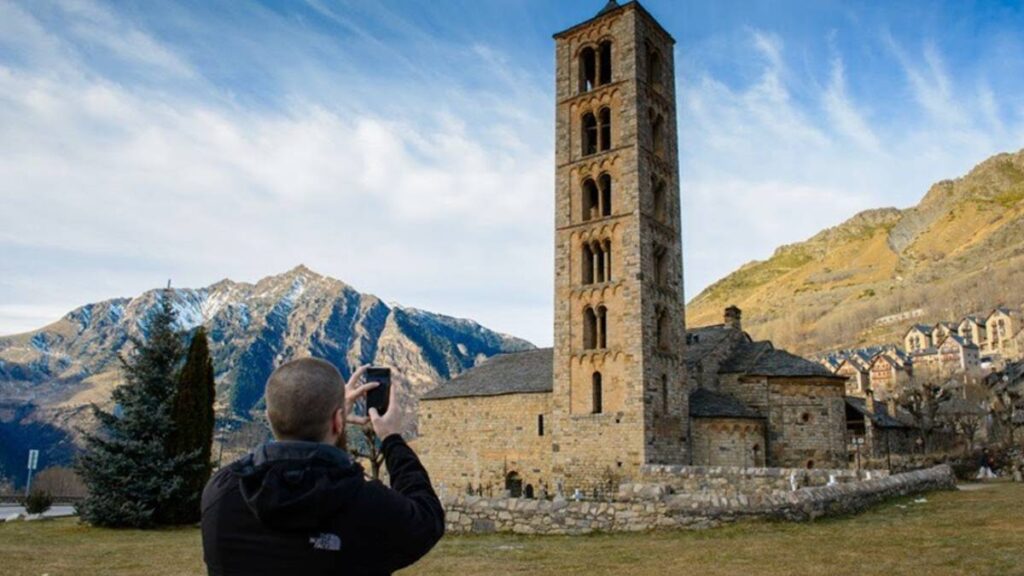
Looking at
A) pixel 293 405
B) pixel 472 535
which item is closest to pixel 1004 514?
pixel 472 535

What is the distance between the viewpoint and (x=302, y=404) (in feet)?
9.89

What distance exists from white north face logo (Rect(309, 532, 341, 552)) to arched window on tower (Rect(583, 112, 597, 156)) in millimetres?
33767

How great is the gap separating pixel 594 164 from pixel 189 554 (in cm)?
2483

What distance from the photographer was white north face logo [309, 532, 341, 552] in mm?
2789

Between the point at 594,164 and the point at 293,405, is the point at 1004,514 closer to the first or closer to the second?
the point at 293,405

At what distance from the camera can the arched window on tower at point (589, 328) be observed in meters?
33.3

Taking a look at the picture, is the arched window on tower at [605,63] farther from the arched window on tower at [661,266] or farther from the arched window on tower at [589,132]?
the arched window on tower at [661,266]

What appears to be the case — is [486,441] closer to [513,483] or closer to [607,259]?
[513,483]

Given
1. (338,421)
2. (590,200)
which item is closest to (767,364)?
(590,200)

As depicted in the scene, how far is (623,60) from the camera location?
34.7m

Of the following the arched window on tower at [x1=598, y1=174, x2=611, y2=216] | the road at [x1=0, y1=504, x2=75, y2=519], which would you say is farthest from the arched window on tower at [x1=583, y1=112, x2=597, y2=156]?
the road at [x1=0, y1=504, x2=75, y2=519]

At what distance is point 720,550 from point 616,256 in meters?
21.1

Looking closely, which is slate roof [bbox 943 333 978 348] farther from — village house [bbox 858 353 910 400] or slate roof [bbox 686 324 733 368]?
slate roof [bbox 686 324 733 368]

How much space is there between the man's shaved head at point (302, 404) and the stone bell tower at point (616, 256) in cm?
2806
